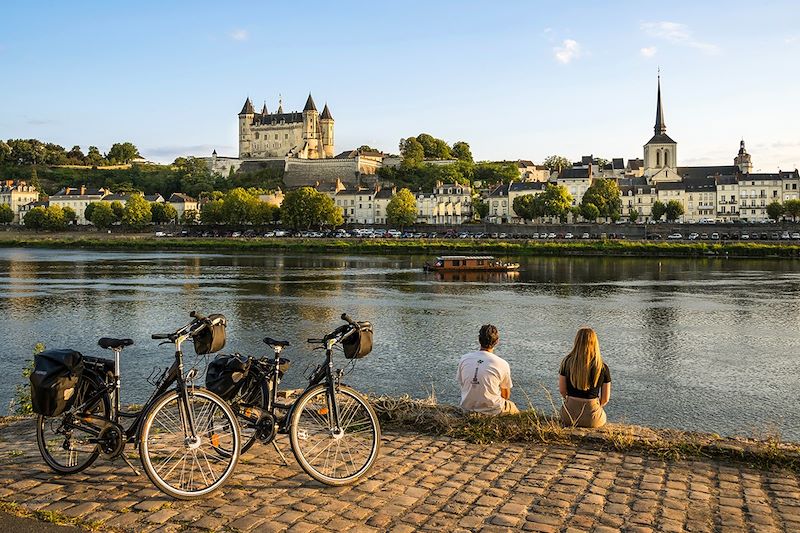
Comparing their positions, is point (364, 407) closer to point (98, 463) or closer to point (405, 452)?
point (405, 452)

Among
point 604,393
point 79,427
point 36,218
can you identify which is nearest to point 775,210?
point 604,393

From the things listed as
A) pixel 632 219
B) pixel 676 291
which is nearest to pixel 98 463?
pixel 676 291

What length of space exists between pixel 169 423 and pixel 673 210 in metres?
98.3

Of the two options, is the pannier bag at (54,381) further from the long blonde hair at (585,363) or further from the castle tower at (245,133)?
the castle tower at (245,133)

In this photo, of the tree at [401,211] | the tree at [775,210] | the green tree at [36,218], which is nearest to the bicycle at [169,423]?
the tree at [401,211]

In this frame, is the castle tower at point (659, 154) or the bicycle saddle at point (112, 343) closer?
the bicycle saddle at point (112, 343)

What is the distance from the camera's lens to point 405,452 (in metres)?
6.54

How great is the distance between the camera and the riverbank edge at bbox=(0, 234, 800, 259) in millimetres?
69625

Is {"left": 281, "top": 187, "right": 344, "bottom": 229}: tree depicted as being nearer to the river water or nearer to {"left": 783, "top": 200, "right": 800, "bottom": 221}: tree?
the river water

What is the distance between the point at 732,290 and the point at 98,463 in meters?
38.4

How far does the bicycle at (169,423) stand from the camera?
5340mm

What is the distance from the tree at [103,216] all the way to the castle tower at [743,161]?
95.3 m

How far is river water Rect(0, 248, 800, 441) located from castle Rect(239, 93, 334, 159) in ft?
294

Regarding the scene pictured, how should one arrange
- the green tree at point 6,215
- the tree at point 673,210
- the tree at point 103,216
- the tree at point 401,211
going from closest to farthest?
the tree at point 673,210 → the tree at point 401,211 → the tree at point 103,216 → the green tree at point 6,215
